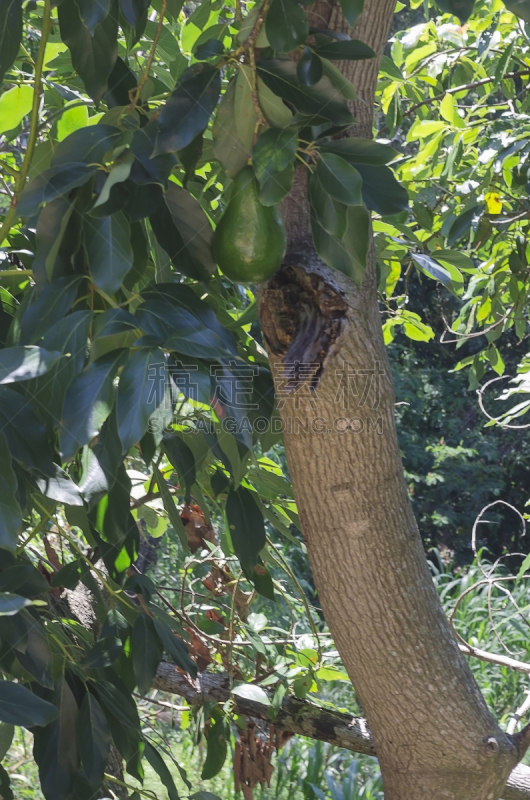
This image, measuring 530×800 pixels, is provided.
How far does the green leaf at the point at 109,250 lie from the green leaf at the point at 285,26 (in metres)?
0.17

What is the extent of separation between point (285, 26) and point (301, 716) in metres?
1.04

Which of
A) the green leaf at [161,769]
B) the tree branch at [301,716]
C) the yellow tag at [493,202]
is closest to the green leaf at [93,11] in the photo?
the green leaf at [161,769]

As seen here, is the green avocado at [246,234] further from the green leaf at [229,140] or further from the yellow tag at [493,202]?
the yellow tag at [493,202]

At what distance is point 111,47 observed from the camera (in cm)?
65

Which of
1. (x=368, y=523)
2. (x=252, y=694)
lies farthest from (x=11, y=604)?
(x=252, y=694)

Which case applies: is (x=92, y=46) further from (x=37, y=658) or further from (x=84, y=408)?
(x=37, y=658)

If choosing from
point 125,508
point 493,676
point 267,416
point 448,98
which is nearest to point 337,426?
point 267,416

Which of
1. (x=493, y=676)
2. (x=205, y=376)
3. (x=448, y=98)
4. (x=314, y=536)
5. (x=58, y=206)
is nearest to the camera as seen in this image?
(x=205, y=376)

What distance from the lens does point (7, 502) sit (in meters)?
0.57

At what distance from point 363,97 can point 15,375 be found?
512mm

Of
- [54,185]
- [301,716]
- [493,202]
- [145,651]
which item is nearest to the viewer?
[54,185]

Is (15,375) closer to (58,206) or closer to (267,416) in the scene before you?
(58,206)

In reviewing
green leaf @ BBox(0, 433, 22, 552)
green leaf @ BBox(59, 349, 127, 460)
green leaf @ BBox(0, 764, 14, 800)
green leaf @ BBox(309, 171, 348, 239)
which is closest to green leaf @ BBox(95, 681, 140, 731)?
green leaf @ BBox(0, 764, 14, 800)

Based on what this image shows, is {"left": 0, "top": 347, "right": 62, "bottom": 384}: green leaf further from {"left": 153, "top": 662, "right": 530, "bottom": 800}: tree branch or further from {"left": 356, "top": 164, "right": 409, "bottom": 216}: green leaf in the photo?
{"left": 153, "top": 662, "right": 530, "bottom": 800}: tree branch
